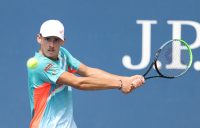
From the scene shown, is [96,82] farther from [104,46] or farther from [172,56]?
[104,46]

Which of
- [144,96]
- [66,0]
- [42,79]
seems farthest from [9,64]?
[42,79]

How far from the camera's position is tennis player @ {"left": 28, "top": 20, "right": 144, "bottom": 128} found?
530 centimetres

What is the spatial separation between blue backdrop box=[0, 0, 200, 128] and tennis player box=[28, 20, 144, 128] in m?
1.65

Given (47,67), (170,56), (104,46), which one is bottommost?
(47,67)

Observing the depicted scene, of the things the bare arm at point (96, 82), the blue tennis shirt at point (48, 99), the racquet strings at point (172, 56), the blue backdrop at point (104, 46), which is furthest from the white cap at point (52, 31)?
the blue backdrop at point (104, 46)

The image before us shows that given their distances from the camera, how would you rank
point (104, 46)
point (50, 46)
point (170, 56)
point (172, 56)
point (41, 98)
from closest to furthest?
point (50, 46) → point (41, 98) → point (170, 56) → point (172, 56) → point (104, 46)

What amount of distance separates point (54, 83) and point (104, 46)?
1.86 metres

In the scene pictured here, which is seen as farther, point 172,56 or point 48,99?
point 172,56

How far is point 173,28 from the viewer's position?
7121mm

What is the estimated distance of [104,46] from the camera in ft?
23.4

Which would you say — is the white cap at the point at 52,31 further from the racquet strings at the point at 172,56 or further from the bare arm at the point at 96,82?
the racquet strings at the point at 172,56

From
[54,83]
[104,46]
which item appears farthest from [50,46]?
[104,46]

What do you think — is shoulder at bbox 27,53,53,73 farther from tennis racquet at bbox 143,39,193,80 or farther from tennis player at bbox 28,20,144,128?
tennis racquet at bbox 143,39,193,80

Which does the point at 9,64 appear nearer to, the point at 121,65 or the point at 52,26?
the point at 121,65
